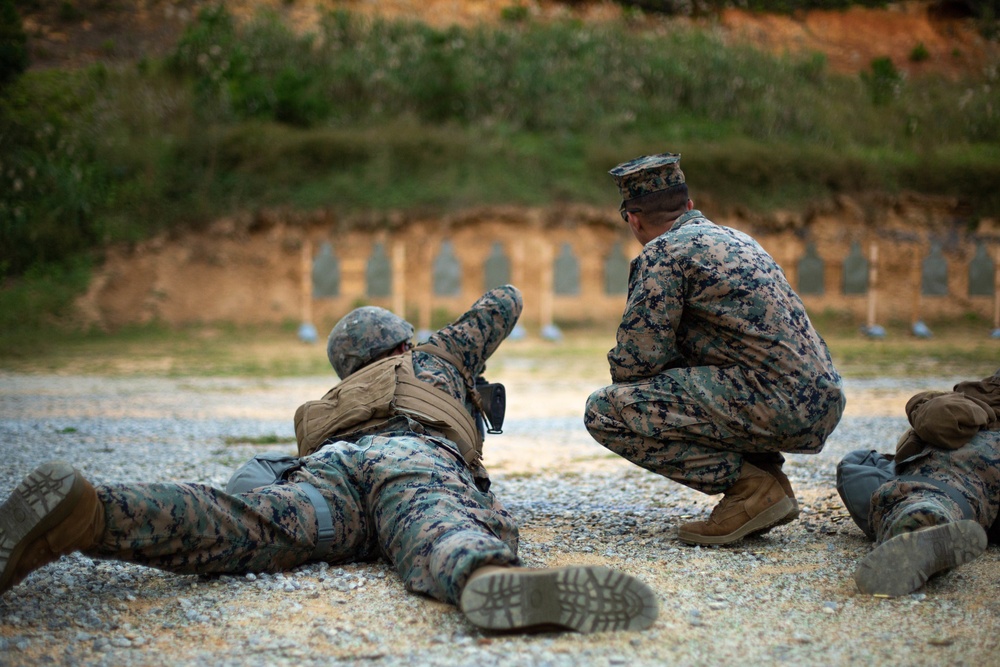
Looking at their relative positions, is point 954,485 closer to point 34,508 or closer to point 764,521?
point 764,521

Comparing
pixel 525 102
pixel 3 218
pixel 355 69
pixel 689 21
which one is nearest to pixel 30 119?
pixel 3 218

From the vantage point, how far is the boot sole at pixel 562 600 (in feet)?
7.22

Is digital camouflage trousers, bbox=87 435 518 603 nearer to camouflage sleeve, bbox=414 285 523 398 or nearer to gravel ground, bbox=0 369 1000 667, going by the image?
gravel ground, bbox=0 369 1000 667

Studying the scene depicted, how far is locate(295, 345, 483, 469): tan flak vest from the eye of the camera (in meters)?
3.24

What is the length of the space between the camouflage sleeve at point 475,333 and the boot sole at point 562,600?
129 cm

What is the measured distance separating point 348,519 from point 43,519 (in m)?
0.94

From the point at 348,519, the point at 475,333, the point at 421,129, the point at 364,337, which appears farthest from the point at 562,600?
the point at 421,129

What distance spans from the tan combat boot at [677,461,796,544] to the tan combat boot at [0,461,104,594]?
2.09 m

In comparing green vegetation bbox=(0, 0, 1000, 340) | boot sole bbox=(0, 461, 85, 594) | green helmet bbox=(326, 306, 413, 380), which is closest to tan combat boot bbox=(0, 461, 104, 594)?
boot sole bbox=(0, 461, 85, 594)

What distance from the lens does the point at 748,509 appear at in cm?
329

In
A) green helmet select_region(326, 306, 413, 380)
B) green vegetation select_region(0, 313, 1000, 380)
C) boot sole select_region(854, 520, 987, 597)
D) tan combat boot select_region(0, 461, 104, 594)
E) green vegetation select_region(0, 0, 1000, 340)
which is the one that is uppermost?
green vegetation select_region(0, 0, 1000, 340)

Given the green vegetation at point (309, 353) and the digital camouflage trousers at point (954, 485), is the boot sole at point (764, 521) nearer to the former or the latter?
the digital camouflage trousers at point (954, 485)

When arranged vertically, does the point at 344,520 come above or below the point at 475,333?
below

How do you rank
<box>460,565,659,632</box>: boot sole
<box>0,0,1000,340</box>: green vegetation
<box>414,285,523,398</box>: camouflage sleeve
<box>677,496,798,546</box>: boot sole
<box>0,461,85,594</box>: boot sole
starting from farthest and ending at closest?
<box>0,0,1000,340</box>: green vegetation
<box>414,285,523,398</box>: camouflage sleeve
<box>677,496,798,546</box>: boot sole
<box>0,461,85,594</box>: boot sole
<box>460,565,659,632</box>: boot sole
